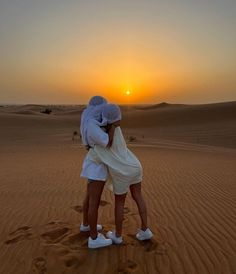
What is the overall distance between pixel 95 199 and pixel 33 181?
5.29 m

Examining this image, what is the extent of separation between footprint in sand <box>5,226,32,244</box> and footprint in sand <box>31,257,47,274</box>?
713mm

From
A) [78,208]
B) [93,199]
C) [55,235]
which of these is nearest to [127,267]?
[93,199]

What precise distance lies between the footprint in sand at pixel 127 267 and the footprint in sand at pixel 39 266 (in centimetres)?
81

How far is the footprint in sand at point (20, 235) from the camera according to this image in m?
5.07

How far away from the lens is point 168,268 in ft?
14.0

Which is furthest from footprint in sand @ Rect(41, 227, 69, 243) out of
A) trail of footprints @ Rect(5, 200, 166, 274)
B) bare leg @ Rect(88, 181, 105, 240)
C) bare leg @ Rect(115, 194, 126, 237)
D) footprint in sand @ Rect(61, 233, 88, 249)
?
bare leg @ Rect(115, 194, 126, 237)

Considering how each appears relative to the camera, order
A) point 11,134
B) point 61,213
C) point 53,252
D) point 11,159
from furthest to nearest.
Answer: point 11,134 < point 11,159 < point 61,213 < point 53,252

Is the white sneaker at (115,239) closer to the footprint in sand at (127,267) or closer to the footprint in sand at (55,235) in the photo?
the footprint in sand at (127,267)

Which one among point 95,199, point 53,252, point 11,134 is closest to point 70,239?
point 53,252

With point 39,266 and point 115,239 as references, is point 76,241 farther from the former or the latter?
point 39,266

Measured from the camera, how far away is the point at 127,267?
167 inches

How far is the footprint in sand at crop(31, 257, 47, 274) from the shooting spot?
4181mm

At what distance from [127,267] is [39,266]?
97cm

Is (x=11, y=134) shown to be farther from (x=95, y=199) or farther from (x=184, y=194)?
(x=95, y=199)
